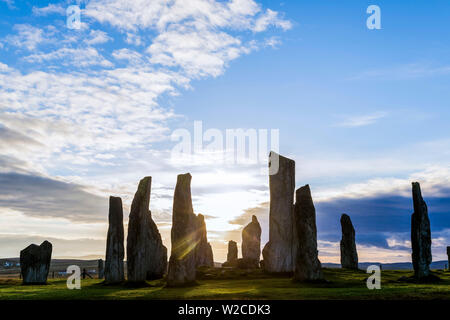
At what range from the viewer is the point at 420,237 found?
2494 cm

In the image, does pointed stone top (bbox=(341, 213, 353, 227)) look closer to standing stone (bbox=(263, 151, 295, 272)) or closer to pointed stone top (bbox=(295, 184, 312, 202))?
standing stone (bbox=(263, 151, 295, 272))

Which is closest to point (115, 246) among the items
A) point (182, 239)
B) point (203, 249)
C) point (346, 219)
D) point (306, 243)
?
point (182, 239)

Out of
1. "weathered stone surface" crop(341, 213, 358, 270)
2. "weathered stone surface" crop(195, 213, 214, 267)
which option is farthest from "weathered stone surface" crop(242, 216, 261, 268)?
"weathered stone surface" crop(341, 213, 358, 270)

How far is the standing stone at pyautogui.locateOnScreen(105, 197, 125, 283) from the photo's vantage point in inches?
1021

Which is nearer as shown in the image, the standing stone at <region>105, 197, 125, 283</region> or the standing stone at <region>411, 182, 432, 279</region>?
the standing stone at <region>411, 182, 432, 279</region>

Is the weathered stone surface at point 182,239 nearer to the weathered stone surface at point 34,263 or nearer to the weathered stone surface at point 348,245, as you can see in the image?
the weathered stone surface at point 34,263

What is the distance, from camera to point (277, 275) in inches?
1113

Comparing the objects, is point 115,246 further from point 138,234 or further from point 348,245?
point 348,245

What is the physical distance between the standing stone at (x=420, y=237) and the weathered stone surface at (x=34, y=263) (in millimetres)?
23158

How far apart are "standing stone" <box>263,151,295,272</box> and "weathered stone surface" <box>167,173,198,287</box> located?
7.18m

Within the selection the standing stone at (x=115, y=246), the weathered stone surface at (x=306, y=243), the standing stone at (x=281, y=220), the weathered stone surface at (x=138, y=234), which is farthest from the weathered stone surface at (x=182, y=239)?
the standing stone at (x=281, y=220)

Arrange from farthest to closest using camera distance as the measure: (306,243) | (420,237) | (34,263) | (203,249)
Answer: (203,249), (34,263), (420,237), (306,243)

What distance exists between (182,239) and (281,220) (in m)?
8.36
